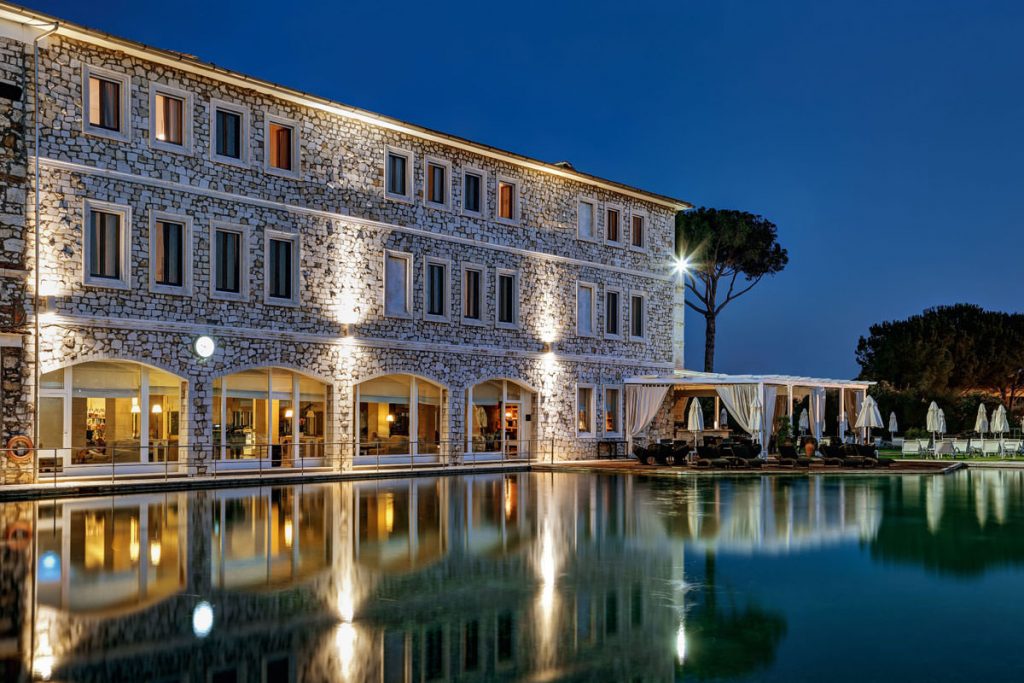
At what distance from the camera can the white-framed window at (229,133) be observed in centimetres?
2178

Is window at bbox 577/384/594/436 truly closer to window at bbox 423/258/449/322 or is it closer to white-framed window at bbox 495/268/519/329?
white-framed window at bbox 495/268/519/329

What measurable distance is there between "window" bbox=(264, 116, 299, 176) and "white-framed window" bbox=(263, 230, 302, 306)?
1558 mm

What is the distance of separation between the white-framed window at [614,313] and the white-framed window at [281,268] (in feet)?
39.2

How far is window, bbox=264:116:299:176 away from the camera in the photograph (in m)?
22.9

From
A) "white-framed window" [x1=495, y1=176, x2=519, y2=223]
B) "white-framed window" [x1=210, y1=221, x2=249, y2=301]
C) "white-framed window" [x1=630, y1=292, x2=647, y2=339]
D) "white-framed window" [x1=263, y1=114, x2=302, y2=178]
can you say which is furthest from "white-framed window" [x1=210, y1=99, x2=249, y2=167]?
"white-framed window" [x1=630, y1=292, x2=647, y2=339]

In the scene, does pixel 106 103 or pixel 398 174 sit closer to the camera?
pixel 106 103

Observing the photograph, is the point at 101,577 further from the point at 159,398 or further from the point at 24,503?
the point at 159,398

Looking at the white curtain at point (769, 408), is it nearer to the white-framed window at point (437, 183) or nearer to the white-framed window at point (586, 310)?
the white-framed window at point (586, 310)

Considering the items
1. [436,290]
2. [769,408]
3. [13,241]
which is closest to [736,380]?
[769,408]

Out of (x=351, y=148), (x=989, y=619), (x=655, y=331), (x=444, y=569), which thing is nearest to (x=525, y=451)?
(x=655, y=331)

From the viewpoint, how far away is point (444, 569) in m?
9.48

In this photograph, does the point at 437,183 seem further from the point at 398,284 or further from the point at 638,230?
the point at 638,230

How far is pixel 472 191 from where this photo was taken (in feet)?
91.1

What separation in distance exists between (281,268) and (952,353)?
45.5 metres
